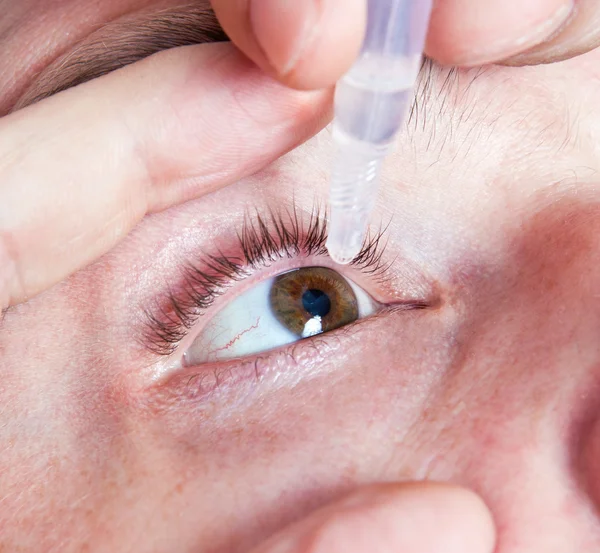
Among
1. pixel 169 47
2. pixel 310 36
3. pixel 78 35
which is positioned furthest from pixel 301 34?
pixel 78 35

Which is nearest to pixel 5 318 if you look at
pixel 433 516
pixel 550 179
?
pixel 433 516

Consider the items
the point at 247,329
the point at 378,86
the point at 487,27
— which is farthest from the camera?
the point at 247,329

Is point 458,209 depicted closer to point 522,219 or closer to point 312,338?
point 522,219

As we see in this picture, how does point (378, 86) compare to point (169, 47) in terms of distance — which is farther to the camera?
point (169, 47)

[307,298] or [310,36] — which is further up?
[310,36]

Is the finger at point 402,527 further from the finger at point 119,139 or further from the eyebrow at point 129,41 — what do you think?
the eyebrow at point 129,41

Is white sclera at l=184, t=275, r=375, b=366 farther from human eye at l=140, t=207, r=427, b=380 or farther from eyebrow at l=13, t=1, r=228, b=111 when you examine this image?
eyebrow at l=13, t=1, r=228, b=111

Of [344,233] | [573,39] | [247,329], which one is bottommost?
[247,329]

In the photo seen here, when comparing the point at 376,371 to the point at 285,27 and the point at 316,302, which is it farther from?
the point at 285,27

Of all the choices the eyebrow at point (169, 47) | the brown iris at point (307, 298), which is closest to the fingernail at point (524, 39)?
the eyebrow at point (169, 47)
